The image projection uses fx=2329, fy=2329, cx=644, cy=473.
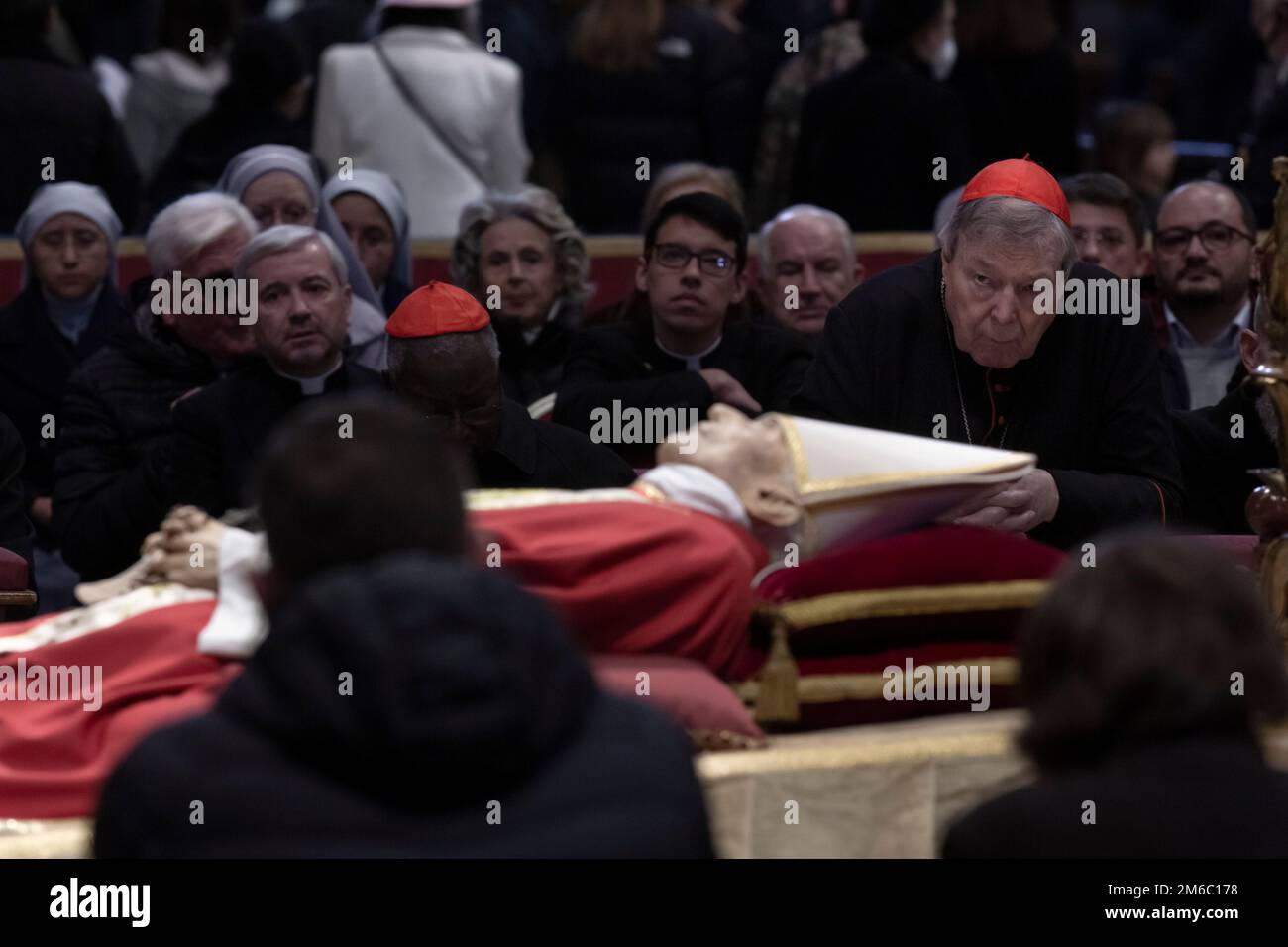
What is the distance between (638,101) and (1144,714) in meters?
5.70

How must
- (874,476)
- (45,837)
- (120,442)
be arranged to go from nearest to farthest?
1. (45,837)
2. (874,476)
3. (120,442)

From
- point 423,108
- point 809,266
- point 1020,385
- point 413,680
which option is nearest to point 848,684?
point 1020,385

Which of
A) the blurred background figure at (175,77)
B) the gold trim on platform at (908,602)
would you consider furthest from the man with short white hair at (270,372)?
the blurred background figure at (175,77)

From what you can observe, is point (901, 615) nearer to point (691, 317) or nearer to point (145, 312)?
point (691, 317)

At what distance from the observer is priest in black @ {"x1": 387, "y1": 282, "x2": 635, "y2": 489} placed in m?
4.63

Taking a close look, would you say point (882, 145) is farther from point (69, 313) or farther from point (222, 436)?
point (222, 436)

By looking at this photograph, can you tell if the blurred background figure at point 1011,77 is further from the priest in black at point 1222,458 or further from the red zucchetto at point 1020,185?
the red zucchetto at point 1020,185

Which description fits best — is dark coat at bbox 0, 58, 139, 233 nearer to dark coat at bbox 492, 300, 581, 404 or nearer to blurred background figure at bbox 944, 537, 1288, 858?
dark coat at bbox 492, 300, 581, 404

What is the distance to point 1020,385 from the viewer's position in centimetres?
474

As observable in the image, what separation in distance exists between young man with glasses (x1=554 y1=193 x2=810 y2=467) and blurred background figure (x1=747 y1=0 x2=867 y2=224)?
74.1 inches

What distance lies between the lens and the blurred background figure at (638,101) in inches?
310

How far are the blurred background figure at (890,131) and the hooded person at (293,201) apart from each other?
179 cm

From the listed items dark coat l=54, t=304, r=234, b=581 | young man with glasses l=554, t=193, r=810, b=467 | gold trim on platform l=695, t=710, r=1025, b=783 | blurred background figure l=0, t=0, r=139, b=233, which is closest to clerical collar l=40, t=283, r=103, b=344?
dark coat l=54, t=304, r=234, b=581
